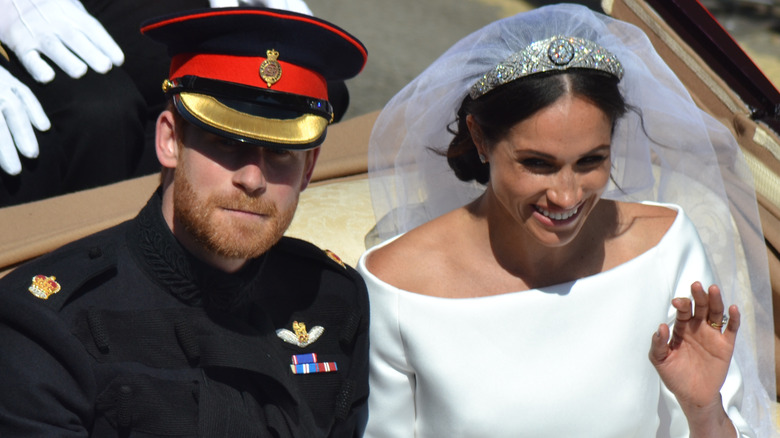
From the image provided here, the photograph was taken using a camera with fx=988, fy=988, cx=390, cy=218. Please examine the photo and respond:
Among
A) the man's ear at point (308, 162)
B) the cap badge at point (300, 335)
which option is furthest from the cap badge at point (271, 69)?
the cap badge at point (300, 335)

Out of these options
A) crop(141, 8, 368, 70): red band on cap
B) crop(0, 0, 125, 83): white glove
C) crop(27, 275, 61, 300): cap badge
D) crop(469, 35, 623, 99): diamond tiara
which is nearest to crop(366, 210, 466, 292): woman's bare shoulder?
crop(469, 35, 623, 99): diamond tiara

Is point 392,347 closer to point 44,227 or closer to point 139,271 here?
point 139,271

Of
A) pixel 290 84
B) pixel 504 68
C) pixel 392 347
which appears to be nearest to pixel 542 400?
pixel 392 347

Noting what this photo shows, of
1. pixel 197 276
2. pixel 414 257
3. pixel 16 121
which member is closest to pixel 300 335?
pixel 197 276

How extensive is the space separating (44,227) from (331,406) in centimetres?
81

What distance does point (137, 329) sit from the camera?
72.9 inches

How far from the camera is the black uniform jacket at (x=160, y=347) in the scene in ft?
5.65

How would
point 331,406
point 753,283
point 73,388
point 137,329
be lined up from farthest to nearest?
point 753,283 → point 331,406 → point 137,329 → point 73,388

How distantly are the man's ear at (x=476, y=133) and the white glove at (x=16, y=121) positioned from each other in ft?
3.45

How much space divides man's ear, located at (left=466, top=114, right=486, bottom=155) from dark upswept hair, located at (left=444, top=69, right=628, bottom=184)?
0.02 m

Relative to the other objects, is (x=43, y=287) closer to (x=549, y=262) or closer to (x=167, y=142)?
(x=167, y=142)

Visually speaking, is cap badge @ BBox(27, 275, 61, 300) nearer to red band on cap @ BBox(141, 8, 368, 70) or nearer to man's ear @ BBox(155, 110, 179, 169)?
man's ear @ BBox(155, 110, 179, 169)

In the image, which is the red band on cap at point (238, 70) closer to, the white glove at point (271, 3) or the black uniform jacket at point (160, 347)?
the black uniform jacket at point (160, 347)

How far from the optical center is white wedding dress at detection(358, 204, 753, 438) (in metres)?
2.31
